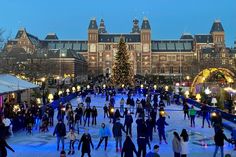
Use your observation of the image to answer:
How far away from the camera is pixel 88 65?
147500mm

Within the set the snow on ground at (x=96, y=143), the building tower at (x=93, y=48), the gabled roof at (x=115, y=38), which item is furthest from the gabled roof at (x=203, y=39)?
the snow on ground at (x=96, y=143)

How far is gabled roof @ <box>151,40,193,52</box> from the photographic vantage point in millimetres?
155500

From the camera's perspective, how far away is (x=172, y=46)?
158 m

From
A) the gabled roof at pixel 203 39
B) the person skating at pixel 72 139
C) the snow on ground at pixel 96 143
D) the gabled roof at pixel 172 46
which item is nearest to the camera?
the person skating at pixel 72 139

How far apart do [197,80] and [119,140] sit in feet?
87.8

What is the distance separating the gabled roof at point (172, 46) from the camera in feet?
510

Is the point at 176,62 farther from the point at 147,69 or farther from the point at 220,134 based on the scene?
the point at 220,134

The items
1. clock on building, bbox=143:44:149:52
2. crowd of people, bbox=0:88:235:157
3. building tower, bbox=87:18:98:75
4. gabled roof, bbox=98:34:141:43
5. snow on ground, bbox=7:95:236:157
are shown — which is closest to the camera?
crowd of people, bbox=0:88:235:157

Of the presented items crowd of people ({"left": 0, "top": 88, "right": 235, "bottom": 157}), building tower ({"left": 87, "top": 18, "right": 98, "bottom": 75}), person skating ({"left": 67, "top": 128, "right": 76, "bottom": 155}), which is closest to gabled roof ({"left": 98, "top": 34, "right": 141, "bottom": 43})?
building tower ({"left": 87, "top": 18, "right": 98, "bottom": 75})

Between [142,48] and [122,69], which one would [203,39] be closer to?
[142,48]

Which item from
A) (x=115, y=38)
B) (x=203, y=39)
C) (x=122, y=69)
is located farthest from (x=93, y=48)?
(x=122, y=69)

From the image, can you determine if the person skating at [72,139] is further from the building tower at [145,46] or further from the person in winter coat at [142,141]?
the building tower at [145,46]

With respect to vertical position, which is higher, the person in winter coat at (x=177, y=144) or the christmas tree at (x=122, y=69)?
the christmas tree at (x=122, y=69)

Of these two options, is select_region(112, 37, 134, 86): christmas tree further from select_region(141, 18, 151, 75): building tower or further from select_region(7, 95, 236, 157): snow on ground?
select_region(141, 18, 151, 75): building tower
